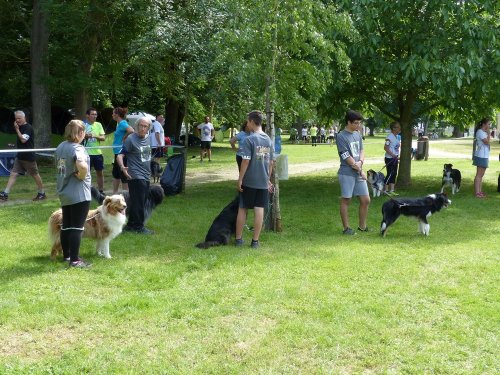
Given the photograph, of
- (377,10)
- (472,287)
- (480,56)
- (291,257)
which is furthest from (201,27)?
(472,287)

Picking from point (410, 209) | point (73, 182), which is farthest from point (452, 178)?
point (73, 182)

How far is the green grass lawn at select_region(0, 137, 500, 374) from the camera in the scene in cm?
421

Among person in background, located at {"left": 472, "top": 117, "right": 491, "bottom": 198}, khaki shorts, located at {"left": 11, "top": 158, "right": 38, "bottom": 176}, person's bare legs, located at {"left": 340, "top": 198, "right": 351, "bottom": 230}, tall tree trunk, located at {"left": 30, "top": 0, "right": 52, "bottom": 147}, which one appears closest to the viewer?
person's bare legs, located at {"left": 340, "top": 198, "right": 351, "bottom": 230}

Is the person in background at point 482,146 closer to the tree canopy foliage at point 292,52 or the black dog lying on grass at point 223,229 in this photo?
the tree canopy foliage at point 292,52

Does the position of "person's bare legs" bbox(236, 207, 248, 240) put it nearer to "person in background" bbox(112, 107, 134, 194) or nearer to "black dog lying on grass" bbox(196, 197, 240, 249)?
"black dog lying on grass" bbox(196, 197, 240, 249)

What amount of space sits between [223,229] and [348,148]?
2315 mm

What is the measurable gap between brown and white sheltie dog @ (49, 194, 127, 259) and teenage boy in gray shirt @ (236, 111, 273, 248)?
1.67m

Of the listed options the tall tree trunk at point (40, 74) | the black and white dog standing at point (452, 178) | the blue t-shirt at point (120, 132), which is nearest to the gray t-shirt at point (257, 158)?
the blue t-shirt at point (120, 132)

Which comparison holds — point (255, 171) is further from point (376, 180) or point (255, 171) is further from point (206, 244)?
point (376, 180)

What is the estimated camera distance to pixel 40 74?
18609mm

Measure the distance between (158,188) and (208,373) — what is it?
550cm

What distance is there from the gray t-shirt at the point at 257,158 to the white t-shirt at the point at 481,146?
24.1 ft

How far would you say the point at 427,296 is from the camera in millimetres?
5668

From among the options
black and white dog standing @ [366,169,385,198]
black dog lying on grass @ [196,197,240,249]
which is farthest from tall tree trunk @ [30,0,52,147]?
black dog lying on grass @ [196,197,240,249]
